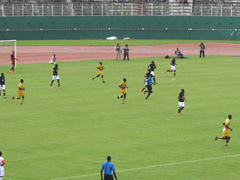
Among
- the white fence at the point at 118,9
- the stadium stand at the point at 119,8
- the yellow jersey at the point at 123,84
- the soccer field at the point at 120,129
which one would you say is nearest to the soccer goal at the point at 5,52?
the soccer field at the point at 120,129

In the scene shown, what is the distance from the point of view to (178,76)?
55.6 metres

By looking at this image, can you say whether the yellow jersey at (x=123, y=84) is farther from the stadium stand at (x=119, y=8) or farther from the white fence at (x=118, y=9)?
the white fence at (x=118, y=9)

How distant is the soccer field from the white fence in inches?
2041

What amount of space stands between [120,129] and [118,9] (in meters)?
77.1

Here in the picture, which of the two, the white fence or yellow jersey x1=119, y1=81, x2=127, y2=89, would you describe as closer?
yellow jersey x1=119, y1=81, x2=127, y2=89

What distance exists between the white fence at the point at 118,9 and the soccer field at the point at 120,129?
51.8 meters

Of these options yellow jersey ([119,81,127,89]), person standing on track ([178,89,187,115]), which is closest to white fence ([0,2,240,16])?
yellow jersey ([119,81,127,89])

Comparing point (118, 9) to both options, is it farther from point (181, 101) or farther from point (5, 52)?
point (181, 101)

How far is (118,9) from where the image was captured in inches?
4227

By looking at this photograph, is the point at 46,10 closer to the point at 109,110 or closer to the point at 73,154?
the point at 109,110

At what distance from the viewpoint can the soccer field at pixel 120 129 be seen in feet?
80.0

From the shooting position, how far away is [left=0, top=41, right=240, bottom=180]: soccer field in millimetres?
24391

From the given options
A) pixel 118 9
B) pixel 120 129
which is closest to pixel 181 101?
pixel 120 129

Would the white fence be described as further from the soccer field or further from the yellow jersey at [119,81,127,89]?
the yellow jersey at [119,81,127,89]
